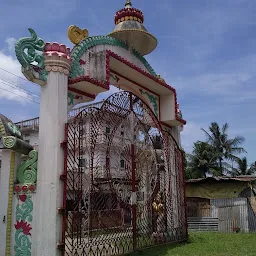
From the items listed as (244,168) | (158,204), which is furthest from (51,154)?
(244,168)

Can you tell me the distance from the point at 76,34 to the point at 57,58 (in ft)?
3.39

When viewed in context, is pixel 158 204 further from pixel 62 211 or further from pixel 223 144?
pixel 223 144

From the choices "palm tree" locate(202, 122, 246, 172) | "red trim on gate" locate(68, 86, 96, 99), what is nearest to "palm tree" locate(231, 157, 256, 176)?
"palm tree" locate(202, 122, 246, 172)

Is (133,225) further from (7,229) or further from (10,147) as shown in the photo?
(10,147)

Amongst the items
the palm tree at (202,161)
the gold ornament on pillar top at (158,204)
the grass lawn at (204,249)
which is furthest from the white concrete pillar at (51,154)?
the palm tree at (202,161)

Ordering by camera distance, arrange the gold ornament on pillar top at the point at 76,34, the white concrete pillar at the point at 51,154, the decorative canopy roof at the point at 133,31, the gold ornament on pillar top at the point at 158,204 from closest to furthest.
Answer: the white concrete pillar at the point at 51,154, the gold ornament on pillar top at the point at 76,34, the decorative canopy roof at the point at 133,31, the gold ornament on pillar top at the point at 158,204

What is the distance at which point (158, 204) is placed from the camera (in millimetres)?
8672

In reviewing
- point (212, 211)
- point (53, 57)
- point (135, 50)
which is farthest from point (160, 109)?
point (212, 211)

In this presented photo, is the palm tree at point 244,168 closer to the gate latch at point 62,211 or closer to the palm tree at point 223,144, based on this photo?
the palm tree at point 223,144

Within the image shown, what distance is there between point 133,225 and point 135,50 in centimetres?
408

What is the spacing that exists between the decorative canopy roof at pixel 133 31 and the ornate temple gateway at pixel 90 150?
0.02 m

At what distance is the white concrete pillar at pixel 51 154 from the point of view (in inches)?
213

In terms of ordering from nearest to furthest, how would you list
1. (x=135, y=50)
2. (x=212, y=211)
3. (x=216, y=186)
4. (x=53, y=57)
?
1. (x=53, y=57)
2. (x=135, y=50)
3. (x=212, y=211)
4. (x=216, y=186)

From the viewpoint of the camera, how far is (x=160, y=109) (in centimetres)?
944
